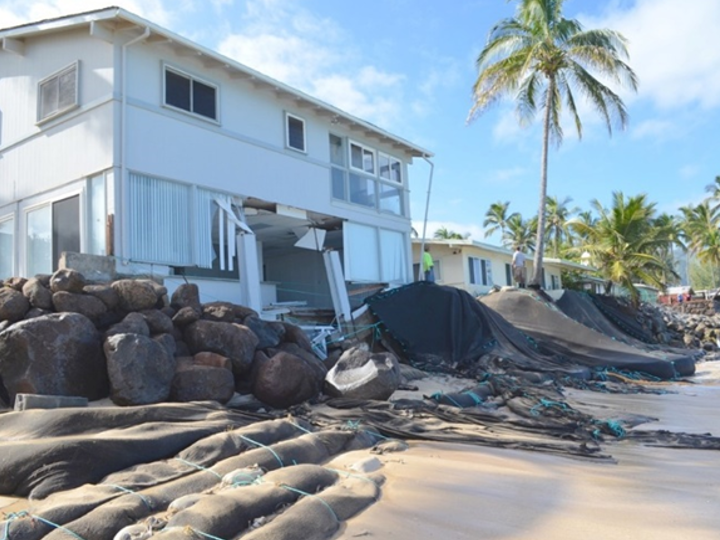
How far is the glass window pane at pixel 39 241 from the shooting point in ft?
37.9

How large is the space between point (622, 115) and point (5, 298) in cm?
1862

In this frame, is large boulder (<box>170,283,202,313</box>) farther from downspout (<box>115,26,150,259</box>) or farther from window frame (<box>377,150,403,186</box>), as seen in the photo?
window frame (<box>377,150,403,186</box>)

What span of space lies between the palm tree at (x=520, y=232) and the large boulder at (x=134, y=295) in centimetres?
4155

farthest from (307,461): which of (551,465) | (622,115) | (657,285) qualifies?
(657,285)

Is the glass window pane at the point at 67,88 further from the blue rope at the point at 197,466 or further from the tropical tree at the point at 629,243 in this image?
the tropical tree at the point at 629,243

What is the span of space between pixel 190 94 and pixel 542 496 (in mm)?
10476

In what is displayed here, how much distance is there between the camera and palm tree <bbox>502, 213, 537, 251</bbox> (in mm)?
46906

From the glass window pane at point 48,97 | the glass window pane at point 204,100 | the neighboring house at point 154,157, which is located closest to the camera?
the neighboring house at point 154,157

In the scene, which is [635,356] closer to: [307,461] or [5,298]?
[307,461]

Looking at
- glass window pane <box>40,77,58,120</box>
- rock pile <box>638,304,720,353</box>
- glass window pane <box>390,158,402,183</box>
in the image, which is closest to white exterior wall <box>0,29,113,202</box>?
glass window pane <box>40,77,58,120</box>

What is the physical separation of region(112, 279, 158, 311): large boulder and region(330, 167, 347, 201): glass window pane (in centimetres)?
792

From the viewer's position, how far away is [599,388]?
1024 centimetres

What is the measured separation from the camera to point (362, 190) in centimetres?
1584

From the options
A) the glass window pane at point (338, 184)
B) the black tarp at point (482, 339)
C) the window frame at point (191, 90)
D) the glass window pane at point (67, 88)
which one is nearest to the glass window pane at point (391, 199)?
the glass window pane at point (338, 184)
